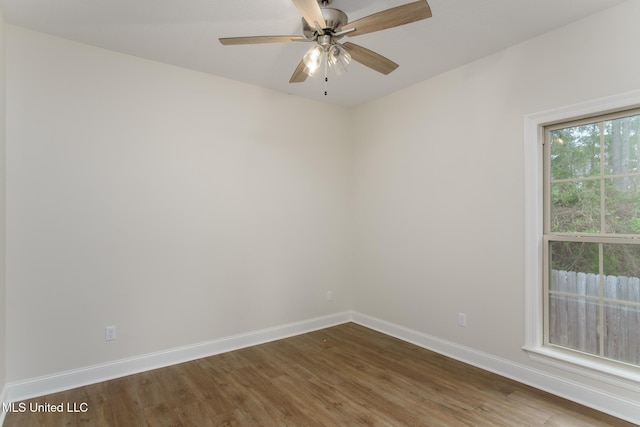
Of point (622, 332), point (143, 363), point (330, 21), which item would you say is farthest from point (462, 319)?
point (143, 363)

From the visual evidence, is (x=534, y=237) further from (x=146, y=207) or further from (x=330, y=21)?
(x=146, y=207)

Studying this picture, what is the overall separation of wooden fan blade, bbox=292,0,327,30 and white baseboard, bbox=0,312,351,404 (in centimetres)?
286

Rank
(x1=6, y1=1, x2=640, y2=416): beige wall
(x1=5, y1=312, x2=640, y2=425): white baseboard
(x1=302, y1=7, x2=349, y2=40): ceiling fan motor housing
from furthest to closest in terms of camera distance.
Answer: (x1=6, y1=1, x2=640, y2=416): beige wall, (x1=5, y1=312, x2=640, y2=425): white baseboard, (x1=302, y1=7, x2=349, y2=40): ceiling fan motor housing

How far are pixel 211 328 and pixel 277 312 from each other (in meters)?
0.72

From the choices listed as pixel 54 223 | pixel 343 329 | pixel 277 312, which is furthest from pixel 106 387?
pixel 343 329

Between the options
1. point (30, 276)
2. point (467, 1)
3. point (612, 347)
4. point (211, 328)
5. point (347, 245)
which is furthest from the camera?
point (347, 245)

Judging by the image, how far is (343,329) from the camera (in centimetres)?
398

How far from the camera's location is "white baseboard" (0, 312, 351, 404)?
2.46 metres

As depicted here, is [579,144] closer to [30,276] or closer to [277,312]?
[277,312]

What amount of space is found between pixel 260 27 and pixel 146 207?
1.76m

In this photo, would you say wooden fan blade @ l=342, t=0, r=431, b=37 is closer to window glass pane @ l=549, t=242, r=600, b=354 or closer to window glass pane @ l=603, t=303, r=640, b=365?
window glass pane @ l=549, t=242, r=600, b=354

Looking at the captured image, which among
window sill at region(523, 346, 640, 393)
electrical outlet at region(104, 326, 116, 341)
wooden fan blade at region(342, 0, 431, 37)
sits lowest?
window sill at region(523, 346, 640, 393)

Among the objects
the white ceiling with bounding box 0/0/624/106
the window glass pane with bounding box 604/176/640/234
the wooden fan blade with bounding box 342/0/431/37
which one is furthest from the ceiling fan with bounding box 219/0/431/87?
the window glass pane with bounding box 604/176/640/234

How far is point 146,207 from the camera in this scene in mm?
2963
